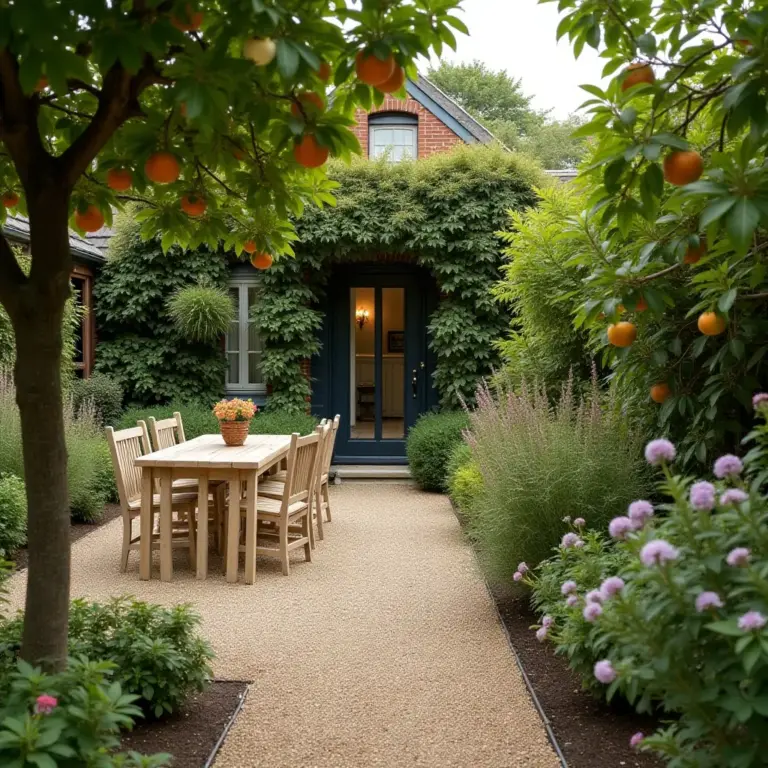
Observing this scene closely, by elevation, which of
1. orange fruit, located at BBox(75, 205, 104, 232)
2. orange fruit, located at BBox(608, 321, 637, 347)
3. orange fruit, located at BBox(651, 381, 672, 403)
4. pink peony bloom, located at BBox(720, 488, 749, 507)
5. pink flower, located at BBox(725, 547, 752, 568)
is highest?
orange fruit, located at BBox(75, 205, 104, 232)

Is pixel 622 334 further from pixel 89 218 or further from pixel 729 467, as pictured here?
pixel 89 218

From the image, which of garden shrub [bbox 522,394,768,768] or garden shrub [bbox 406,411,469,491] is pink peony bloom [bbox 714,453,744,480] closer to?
garden shrub [bbox 522,394,768,768]

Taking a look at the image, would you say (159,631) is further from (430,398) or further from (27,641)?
(430,398)

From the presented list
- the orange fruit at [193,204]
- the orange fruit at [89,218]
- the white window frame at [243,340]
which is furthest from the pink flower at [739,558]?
the white window frame at [243,340]

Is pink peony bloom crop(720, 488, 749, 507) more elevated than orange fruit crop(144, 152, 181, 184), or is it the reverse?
orange fruit crop(144, 152, 181, 184)

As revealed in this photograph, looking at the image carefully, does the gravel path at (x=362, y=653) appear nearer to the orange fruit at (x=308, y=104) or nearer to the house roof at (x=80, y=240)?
the orange fruit at (x=308, y=104)

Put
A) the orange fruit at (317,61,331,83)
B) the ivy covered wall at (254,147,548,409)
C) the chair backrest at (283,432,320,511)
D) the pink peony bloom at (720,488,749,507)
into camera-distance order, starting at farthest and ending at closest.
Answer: the ivy covered wall at (254,147,548,409)
the chair backrest at (283,432,320,511)
the orange fruit at (317,61,331,83)
the pink peony bloom at (720,488,749,507)

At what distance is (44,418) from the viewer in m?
2.24

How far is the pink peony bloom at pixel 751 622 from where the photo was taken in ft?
5.02

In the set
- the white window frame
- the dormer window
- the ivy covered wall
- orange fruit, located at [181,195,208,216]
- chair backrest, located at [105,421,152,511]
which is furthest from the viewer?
the dormer window

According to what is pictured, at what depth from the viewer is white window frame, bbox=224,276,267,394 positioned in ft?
37.8

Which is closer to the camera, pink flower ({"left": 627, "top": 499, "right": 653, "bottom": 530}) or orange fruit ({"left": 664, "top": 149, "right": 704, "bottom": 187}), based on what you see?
pink flower ({"left": 627, "top": 499, "right": 653, "bottom": 530})

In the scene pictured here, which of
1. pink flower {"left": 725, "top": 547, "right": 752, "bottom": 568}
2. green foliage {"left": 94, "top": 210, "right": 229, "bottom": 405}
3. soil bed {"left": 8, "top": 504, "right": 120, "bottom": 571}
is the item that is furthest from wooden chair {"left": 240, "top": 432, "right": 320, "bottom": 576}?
green foliage {"left": 94, "top": 210, "right": 229, "bottom": 405}

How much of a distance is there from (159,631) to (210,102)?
2.29 meters
